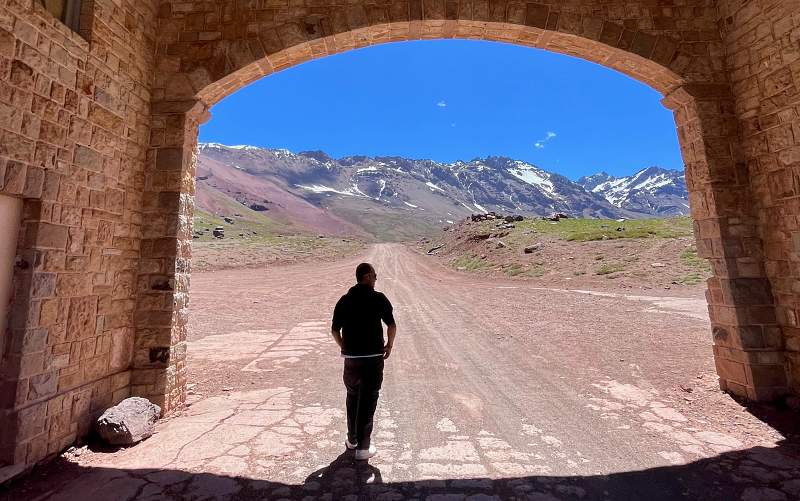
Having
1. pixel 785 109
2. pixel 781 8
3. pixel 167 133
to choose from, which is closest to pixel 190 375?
pixel 167 133

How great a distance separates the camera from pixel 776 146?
502 centimetres

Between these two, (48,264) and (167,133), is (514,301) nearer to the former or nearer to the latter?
(167,133)

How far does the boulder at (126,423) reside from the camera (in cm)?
409

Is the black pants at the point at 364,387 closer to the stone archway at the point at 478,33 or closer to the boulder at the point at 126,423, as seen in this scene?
the boulder at the point at 126,423

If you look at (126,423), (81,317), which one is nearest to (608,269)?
(126,423)

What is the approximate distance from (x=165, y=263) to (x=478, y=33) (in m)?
6.32

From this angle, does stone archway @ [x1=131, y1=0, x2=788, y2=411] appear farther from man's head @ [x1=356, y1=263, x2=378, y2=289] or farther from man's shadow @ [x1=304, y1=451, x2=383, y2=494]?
man's head @ [x1=356, y1=263, x2=378, y2=289]

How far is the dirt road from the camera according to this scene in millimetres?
3305

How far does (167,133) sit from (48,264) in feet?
8.23

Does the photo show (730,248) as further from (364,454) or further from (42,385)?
(42,385)

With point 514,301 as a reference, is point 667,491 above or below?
below

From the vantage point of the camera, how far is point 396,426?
4523mm

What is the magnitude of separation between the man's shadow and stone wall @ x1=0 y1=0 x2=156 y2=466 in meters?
2.90

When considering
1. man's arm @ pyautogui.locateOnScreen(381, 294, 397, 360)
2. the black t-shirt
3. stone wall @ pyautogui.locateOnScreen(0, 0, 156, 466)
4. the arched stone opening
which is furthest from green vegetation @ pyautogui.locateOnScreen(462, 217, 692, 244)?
stone wall @ pyautogui.locateOnScreen(0, 0, 156, 466)
